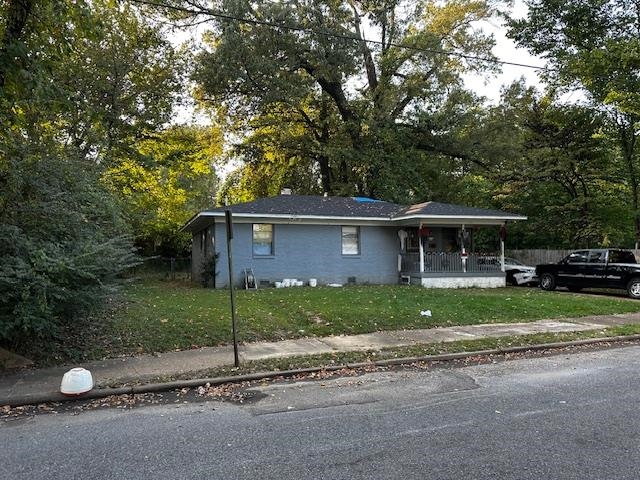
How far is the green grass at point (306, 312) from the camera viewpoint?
30.3ft

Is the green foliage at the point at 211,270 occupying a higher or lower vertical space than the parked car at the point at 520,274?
higher

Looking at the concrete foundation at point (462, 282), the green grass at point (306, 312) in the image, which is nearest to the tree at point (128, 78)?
the green grass at point (306, 312)

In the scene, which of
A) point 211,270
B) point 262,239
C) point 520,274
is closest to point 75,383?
point 211,270

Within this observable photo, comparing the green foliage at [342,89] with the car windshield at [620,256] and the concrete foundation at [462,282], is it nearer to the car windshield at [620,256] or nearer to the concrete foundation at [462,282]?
the concrete foundation at [462,282]

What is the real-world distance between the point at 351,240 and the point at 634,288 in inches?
392

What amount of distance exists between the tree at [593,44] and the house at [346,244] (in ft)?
18.8

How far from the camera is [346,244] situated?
19.6 metres

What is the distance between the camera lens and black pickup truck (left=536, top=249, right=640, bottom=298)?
640 inches

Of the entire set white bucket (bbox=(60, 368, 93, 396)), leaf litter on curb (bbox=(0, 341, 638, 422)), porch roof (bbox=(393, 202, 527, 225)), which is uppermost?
porch roof (bbox=(393, 202, 527, 225))

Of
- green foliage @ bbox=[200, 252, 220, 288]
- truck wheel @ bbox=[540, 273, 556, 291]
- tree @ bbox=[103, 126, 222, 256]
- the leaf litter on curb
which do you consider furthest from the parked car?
tree @ bbox=[103, 126, 222, 256]

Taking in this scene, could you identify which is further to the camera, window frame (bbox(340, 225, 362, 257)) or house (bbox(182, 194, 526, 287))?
window frame (bbox(340, 225, 362, 257))

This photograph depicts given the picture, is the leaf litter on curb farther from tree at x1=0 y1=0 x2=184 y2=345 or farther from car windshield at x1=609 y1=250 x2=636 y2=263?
car windshield at x1=609 y1=250 x2=636 y2=263

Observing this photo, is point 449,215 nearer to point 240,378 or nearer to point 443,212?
point 443,212

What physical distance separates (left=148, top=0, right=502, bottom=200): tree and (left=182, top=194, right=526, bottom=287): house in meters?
6.60
